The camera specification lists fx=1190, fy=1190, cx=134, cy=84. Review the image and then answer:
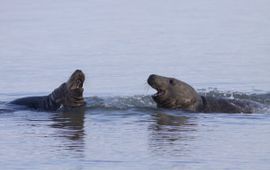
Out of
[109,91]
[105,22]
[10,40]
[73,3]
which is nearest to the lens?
[109,91]

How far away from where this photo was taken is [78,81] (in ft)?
53.1

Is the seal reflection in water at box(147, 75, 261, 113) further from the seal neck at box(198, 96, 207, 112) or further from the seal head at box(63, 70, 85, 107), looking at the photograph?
the seal head at box(63, 70, 85, 107)

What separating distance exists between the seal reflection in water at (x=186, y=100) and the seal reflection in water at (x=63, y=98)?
1017mm

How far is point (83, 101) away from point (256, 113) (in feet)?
7.94

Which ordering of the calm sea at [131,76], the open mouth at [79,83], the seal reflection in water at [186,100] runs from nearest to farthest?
the calm sea at [131,76]
the open mouth at [79,83]
the seal reflection in water at [186,100]

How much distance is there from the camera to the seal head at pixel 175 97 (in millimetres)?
16406

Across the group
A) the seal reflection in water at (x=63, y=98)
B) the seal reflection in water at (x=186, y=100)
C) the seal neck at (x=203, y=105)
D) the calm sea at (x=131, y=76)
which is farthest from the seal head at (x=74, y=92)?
the seal neck at (x=203, y=105)

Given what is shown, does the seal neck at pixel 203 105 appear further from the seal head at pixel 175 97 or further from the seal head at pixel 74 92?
the seal head at pixel 74 92

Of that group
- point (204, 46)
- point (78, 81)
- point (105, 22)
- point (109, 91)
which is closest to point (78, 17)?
point (105, 22)

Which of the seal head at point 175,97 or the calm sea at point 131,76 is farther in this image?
the seal head at point 175,97

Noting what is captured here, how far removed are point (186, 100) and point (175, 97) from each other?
0.16 metres

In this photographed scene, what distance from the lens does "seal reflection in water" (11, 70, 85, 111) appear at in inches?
639

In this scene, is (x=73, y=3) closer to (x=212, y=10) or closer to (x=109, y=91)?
(x=212, y=10)

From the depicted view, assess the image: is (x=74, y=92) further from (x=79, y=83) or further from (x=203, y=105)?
(x=203, y=105)
